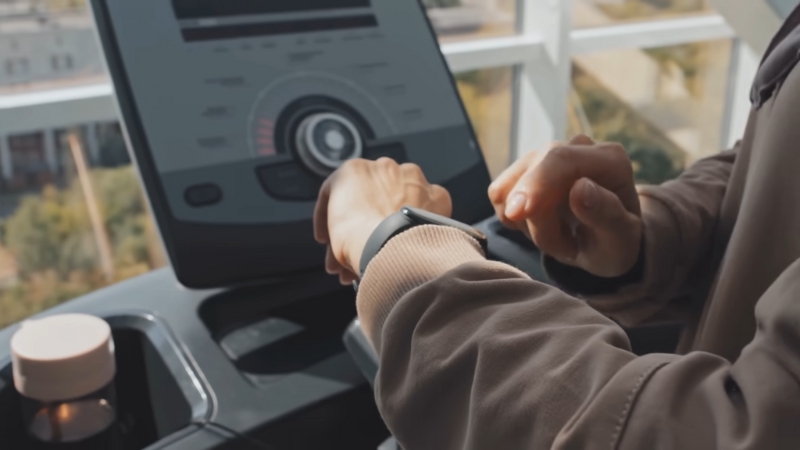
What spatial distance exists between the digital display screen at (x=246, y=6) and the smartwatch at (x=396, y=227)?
41cm

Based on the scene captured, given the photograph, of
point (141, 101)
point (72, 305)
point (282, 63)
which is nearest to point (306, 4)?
point (282, 63)

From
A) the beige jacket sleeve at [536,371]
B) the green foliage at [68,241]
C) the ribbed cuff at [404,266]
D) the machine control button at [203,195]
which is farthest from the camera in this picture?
the green foliage at [68,241]

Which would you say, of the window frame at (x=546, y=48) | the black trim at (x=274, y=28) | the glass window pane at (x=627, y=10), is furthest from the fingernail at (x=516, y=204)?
the glass window pane at (x=627, y=10)

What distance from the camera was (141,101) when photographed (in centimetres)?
75

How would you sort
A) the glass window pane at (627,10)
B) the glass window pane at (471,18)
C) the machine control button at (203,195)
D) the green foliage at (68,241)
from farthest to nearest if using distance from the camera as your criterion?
the glass window pane at (627,10), the glass window pane at (471,18), the green foliage at (68,241), the machine control button at (203,195)

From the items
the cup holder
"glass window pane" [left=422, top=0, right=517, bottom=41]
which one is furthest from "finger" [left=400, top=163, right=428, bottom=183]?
"glass window pane" [left=422, top=0, right=517, bottom=41]

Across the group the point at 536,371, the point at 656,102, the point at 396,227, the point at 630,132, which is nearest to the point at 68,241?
the point at 396,227

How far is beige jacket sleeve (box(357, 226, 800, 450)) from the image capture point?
34 centimetres

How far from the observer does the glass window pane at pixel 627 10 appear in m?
2.14

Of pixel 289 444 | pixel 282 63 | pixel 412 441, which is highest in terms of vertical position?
pixel 282 63

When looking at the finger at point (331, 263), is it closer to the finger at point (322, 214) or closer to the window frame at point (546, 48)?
the finger at point (322, 214)

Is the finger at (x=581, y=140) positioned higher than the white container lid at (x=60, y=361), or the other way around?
the finger at (x=581, y=140)

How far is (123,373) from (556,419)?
51 centimetres

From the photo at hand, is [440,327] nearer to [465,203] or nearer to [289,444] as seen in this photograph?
[289,444]
